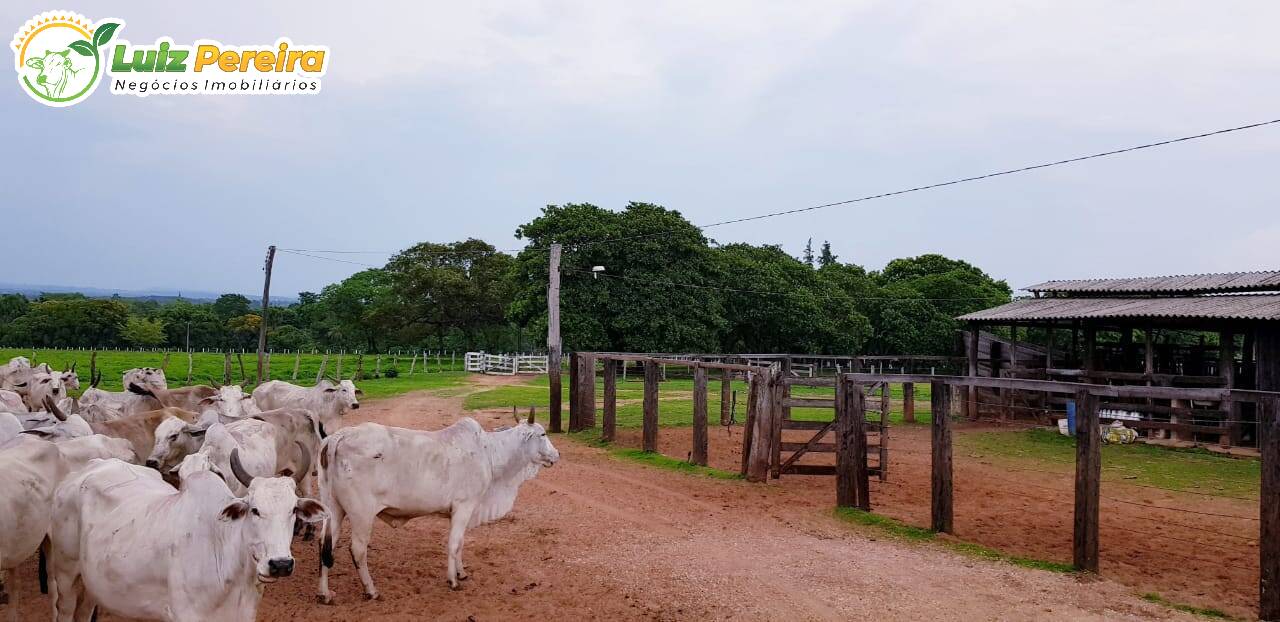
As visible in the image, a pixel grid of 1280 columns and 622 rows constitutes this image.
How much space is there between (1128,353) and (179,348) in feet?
216

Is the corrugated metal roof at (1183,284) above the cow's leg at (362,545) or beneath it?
above

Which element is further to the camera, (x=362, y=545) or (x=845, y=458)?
(x=845, y=458)

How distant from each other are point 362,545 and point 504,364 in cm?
3832

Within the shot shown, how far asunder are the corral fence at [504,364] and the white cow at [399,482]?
118ft

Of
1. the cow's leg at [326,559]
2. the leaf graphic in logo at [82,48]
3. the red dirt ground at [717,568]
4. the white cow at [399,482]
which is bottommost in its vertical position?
the red dirt ground at [717,568]

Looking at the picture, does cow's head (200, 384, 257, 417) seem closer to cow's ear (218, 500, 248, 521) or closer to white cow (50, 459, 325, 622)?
white cow (50, 459, 325, 622)

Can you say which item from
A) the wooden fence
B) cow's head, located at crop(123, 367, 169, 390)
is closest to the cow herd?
cow's head, located at crop(123, 367, 169, 390)

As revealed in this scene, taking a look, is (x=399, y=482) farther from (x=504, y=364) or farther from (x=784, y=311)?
(x=784, y=311)

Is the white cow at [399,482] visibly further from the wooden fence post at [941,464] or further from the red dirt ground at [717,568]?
the wooden fence post at [941,464]

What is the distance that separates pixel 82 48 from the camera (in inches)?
620

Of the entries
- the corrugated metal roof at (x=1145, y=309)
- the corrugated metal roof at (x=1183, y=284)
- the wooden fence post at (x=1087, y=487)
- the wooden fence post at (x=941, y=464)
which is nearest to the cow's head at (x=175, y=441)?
the wooden fence post at (x=941, y=464)

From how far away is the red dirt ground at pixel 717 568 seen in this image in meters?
7.30

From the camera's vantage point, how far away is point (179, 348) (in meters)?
64.9

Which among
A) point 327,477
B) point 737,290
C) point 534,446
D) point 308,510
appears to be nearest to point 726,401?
point 534,446
